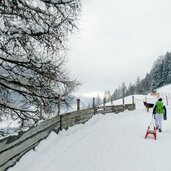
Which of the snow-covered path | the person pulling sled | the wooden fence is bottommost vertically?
the snow-covered path

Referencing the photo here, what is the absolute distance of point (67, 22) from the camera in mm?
9617

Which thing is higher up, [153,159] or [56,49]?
[56,49]

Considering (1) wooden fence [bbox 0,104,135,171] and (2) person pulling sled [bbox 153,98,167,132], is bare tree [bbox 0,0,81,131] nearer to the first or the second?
(1) wooden fence [bbox 0,104,135,171]

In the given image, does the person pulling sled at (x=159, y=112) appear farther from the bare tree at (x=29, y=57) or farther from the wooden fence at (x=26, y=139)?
the bare tree at (x=29, y=57)

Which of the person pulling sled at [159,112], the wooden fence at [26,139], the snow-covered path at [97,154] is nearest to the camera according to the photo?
the wooden fence at [26,139]

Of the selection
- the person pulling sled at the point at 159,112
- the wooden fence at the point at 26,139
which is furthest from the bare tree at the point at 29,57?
the person pulling sled at the point at 159,112

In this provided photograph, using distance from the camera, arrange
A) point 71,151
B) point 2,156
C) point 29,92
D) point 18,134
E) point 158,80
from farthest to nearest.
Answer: point 158,80
point 71,151
point 29,92
point 18,134
point 2,156

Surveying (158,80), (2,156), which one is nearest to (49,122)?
(2,156)

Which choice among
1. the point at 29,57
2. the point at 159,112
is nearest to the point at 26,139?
the point at 29,57

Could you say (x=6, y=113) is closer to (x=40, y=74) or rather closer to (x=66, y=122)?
(x=40, y=74)

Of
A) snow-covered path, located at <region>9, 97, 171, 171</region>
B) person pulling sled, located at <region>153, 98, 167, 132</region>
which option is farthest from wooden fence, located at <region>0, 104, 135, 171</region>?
person pulling sled, located at <region>153, 98, 167, 132</region>

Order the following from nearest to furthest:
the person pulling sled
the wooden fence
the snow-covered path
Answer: the wooden fence
the snow-covered path
the person pulling sled

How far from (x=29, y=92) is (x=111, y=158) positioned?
3138 millimetres

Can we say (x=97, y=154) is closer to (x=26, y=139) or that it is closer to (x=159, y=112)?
(x=26, y=139)
